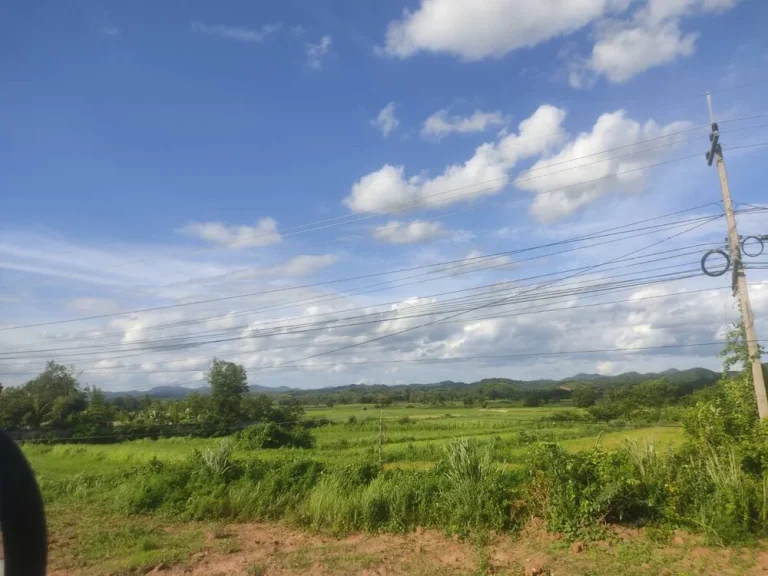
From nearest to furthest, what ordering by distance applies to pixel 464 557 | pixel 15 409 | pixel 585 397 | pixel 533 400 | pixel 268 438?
pixel 464 557 → pixel 268 438 → pixel 15 409 → pixel 585 397 → pixel 533 400

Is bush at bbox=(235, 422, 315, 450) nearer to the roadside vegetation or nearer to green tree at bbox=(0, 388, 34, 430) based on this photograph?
the roadside vegetation

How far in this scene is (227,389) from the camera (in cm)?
4691

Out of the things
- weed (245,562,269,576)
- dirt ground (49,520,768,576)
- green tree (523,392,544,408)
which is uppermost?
weed (245,562,269,576)

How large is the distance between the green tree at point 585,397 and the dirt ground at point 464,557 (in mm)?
50415

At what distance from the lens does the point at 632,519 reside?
955 cm

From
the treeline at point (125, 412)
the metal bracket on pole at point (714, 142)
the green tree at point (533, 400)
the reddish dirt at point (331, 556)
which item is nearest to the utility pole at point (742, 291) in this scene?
the metal bracket on pole at point (714, 142)

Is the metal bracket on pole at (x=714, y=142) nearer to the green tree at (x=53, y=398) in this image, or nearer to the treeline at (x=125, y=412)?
the treeline at (x=125, y=412)

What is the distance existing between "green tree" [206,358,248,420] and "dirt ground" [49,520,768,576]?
3749 centimetres

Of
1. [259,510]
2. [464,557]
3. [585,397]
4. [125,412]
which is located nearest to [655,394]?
[585,397]

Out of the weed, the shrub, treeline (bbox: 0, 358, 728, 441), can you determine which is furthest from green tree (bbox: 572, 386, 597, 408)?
the weed

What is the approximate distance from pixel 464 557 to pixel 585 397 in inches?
2108

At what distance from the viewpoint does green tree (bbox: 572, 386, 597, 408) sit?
2231 inches

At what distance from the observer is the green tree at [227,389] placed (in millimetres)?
45656

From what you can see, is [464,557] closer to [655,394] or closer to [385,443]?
[385,443]
